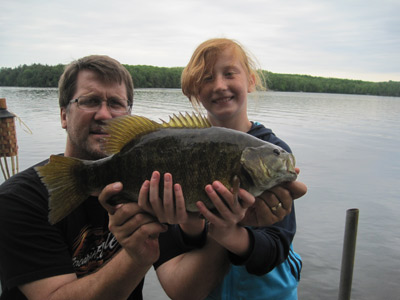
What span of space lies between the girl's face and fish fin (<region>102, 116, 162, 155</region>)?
1.49 meters

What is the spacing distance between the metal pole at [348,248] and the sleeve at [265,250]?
195cm

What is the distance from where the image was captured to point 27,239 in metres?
2.40

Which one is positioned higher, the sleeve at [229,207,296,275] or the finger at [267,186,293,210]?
the finger at [267,186,293,210]

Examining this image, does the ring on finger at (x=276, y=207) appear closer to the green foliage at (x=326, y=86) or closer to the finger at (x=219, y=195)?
the finger at (x=219, y=195)

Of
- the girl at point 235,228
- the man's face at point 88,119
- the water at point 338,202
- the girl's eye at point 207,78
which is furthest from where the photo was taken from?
the water at point 338,202

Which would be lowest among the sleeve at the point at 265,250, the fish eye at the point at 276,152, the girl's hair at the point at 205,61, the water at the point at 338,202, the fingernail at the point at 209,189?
the water at the point at 338,202

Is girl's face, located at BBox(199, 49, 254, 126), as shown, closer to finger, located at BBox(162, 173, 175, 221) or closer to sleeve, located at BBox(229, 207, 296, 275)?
sleeve, located at BBox(229, 207, 296, 275)

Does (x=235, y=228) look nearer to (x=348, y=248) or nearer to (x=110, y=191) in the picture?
(x=110, y=191)

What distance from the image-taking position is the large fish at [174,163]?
203 cm

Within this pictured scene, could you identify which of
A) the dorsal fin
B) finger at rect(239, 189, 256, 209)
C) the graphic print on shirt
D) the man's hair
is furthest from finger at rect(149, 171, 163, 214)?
the man's hair

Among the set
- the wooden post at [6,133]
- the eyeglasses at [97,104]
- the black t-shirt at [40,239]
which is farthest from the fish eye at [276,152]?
the wooden post at [6,133]

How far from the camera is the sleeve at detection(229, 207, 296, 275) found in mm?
2316

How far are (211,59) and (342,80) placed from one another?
9211 centimetres

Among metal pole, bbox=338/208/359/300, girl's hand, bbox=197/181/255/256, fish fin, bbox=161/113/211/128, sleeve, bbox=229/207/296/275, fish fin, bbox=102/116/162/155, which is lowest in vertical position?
metal pole, bbox=338/208/359/300
